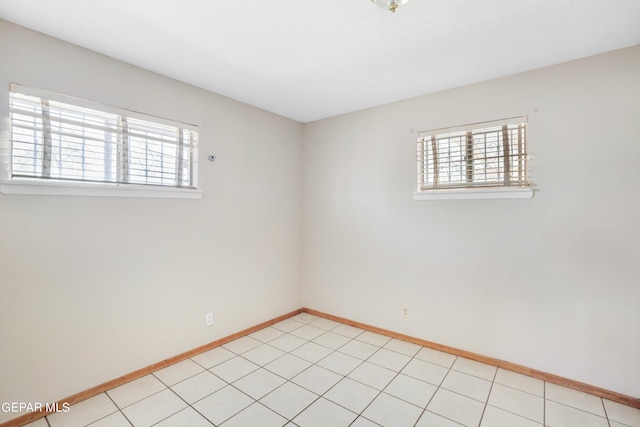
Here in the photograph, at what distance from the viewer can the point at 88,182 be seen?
7.02ft

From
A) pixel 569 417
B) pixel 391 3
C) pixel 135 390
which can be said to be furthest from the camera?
pixel 135 390

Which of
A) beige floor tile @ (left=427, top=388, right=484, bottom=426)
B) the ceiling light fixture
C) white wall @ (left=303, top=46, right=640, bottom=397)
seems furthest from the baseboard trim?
the ceiling light fixture

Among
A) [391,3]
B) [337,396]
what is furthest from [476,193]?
[337,396]

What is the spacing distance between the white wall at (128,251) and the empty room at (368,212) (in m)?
0.02

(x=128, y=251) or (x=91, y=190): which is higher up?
(x=91, y=190)

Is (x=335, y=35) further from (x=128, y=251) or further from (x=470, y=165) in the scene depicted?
(x=128, y=251)

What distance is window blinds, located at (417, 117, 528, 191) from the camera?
251 cm

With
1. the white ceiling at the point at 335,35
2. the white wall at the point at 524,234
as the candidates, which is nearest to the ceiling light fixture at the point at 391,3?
the white ceiling at the point at 335,35

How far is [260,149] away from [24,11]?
200 cm

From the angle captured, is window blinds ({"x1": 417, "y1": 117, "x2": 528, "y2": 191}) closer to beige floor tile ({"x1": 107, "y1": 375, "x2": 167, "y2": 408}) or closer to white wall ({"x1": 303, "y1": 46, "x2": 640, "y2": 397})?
white wall ({"x1": 303, "y1": 46, "x2": 640, "y2": 397})

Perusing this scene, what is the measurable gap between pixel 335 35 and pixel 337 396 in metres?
2.49

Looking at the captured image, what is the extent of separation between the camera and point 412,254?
3035mm

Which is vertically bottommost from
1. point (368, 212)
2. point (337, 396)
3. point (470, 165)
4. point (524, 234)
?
point (337, 396)

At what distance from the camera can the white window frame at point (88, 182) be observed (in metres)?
1.84
